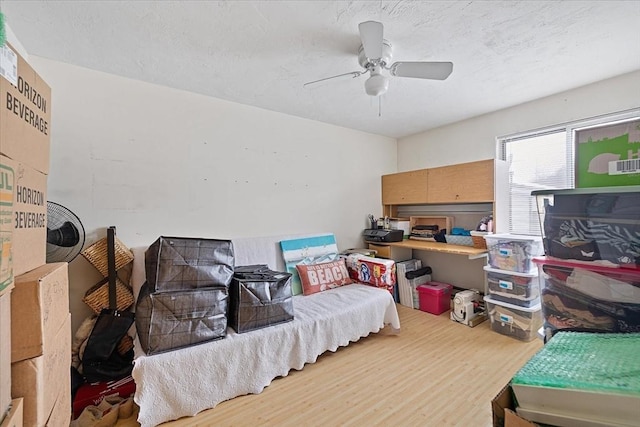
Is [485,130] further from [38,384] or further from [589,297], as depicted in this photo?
[38,384]

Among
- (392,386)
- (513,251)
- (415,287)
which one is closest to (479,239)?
(513,251)

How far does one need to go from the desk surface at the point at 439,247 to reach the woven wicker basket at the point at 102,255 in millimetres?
2879

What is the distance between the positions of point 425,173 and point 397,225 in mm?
826

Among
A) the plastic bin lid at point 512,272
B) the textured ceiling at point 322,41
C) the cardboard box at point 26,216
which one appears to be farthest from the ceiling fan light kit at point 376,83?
A: the plastic bin lid at point 512,272

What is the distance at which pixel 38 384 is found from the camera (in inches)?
34.8

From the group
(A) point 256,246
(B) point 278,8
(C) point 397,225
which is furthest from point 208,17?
(C) point 397,225

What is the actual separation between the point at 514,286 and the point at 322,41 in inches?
111

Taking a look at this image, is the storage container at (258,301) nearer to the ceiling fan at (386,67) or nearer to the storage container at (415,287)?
the ceiling fan at (386,67)

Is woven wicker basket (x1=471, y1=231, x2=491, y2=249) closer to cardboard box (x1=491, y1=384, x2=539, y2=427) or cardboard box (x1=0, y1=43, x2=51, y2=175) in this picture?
cardboard box (x1=491, y1=384, x2=539, y2=427)

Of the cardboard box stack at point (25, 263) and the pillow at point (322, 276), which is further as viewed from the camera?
the pillow at point (322, 276)

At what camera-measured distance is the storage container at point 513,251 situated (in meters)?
2.61

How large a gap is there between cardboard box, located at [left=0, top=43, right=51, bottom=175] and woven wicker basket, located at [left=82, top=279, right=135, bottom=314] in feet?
4.39

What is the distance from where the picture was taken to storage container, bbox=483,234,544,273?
8.55 ft

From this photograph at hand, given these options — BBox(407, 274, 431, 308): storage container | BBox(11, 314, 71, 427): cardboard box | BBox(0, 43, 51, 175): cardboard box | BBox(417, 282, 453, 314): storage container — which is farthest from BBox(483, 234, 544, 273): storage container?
BBox(0, 43, 51, 175): cardboard box
